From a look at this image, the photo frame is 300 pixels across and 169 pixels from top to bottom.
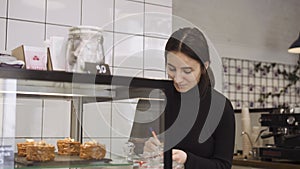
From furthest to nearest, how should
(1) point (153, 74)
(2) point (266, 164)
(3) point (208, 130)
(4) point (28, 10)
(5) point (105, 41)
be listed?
(2) point (266, 164)
(1) point (153, 74)
(5) point (105, 41)
(4) point (28, 10)
(3) point (208, 130)

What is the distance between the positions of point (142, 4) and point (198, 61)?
0.79 meters

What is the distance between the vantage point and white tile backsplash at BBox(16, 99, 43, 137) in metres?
1.19

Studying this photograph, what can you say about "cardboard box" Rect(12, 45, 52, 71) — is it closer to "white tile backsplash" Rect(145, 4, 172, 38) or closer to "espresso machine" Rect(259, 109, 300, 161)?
"white tile backsplash" Rect(145, 4, 172, 38)

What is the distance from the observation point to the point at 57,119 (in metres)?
1.57

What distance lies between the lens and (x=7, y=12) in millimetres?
1905

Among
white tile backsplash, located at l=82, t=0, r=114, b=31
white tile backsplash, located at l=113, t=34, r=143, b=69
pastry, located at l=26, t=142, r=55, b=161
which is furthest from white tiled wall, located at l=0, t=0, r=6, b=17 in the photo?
pastry, located at l=26, t=142, r=55, b=161

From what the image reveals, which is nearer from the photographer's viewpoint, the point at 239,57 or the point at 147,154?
the point at 147,154

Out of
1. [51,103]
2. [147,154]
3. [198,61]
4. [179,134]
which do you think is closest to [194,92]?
[198,61]

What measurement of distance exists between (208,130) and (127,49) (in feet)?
1.98

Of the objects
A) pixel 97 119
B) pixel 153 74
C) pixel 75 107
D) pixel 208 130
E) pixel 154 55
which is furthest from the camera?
pixel 153 74

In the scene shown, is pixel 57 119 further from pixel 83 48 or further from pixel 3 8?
pixel 3 8

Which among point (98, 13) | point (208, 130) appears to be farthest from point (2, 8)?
point (208, 130)

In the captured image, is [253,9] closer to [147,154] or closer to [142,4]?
[142,4]

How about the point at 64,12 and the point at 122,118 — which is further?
the point at 64,12
